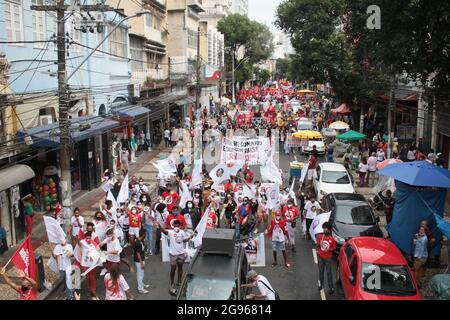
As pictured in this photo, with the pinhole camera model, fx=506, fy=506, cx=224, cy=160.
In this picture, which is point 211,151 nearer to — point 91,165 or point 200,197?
point 91,165

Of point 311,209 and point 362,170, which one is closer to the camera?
point 311,209

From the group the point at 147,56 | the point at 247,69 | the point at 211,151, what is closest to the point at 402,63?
the point at 211,151

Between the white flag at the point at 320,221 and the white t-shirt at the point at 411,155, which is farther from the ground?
the white t-shirt at the point at 411,155

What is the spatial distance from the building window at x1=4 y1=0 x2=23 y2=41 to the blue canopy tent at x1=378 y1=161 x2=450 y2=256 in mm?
12415

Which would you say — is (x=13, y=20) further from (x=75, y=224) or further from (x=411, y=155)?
(x=411, y=155)

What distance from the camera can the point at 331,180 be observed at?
20.3 metres

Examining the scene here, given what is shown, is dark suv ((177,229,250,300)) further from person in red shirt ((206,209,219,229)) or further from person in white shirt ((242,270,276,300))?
person in red shirt ((206,209,219,229))

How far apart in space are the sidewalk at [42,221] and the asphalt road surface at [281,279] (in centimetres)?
90

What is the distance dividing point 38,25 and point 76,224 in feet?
27.5

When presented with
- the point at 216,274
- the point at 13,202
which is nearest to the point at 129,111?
the point at 13,202

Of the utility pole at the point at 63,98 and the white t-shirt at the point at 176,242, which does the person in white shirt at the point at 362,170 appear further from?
the utility pole at the point at 63,98

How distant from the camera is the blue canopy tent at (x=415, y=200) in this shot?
13.5 metres

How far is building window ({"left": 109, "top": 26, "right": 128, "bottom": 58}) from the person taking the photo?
27.4 meters

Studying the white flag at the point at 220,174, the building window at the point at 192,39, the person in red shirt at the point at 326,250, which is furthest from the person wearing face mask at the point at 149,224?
the building window at the point at 192,39
